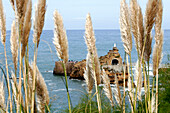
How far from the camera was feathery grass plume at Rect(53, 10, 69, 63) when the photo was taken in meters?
1.45

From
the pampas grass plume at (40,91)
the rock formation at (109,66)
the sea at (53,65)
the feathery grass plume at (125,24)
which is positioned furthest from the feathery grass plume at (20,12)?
the rock formation at (109,66)

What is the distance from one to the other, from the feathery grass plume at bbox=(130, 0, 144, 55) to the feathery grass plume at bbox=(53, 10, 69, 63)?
46 cm

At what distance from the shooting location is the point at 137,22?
166 centimetres

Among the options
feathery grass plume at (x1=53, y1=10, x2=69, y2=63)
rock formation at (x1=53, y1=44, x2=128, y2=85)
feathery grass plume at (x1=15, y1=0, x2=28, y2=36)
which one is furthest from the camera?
rock formation at (x1=53, y1=44, x2=128, y2=85)

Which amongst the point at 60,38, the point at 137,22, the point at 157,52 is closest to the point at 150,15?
the point at 137,22

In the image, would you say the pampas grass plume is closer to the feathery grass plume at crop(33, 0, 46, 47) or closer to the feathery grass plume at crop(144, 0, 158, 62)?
the feathery grass plume at crop(33, 0, 46, 47)

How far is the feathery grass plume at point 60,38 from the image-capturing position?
1446mm

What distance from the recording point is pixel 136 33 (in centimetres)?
168

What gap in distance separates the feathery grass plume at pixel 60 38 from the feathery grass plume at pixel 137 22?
1.51ft

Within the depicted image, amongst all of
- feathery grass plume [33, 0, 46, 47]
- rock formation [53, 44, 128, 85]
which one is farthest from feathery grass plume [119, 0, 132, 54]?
rock formation [53, 44, 128, 85]

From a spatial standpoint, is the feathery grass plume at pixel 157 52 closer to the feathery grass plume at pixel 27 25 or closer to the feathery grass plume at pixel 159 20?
the feathery grass plume at pixel 159 20

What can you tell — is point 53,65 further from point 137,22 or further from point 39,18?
point 39,18

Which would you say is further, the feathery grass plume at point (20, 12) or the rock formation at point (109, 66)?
the rock formation at point (109, 66)

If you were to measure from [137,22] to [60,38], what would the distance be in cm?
50
